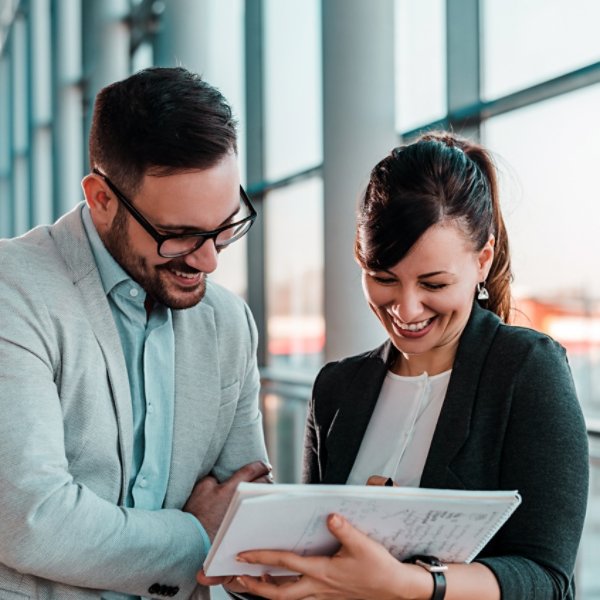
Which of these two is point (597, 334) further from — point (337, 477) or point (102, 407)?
point (102, 407)

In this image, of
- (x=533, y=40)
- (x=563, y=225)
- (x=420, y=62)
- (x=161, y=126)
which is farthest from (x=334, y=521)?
(x=420, y=62)

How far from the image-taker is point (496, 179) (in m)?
1.64

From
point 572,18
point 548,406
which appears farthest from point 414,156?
point 572,18

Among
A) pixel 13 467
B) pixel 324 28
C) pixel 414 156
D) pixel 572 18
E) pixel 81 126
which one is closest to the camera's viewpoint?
pixel 13 467

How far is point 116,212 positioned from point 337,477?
606 millimetres

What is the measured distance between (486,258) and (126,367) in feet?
2.12

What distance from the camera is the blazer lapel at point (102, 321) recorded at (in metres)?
1.45

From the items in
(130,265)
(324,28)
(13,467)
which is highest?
(324,28)

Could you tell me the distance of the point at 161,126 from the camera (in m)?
1.45

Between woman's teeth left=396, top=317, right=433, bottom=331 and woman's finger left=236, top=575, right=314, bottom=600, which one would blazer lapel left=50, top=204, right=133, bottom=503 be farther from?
woman's teeth left=396, top=317, right=433, bottom=331

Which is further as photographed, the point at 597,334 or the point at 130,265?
the point at 597,334

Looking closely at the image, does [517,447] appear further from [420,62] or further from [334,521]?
[420,62]

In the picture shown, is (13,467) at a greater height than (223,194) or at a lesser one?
lesser

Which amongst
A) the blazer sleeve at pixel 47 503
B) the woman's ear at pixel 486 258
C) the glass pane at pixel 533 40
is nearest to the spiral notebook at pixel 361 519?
the blazer sleeve at pixel 47 503
